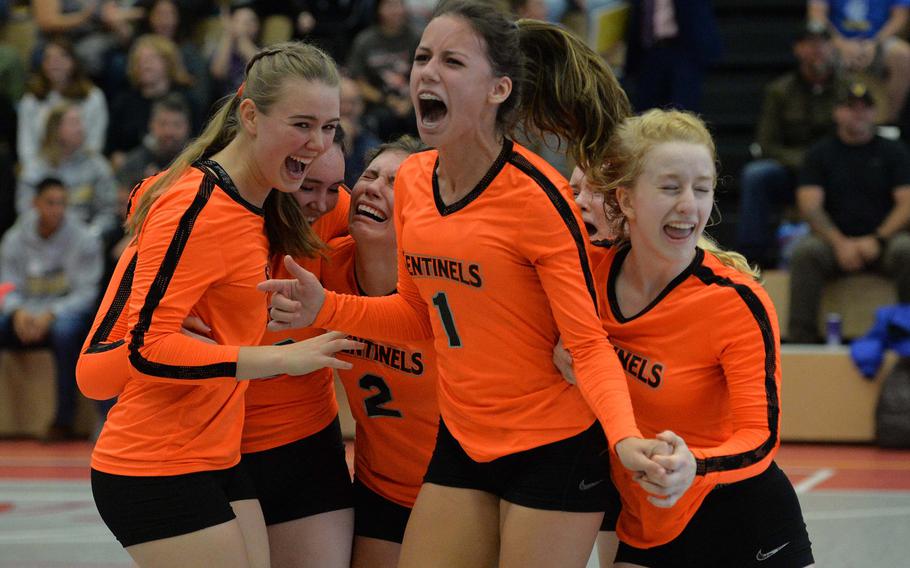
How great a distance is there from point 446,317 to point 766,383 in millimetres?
803

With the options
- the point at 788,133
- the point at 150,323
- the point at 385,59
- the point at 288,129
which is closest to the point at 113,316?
the point at 150,323

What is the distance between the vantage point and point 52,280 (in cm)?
847

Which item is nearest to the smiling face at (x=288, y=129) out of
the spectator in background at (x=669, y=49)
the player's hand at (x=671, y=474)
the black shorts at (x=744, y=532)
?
the player's hand at (x=671, y=474)

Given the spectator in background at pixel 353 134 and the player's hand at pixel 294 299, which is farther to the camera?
the spectator in background at pixel 353 134

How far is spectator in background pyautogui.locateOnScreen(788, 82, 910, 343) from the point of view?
770 centimetres

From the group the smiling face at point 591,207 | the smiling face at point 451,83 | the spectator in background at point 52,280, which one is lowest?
the spectator in background at point 52,280

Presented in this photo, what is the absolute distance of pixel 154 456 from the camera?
3111mm

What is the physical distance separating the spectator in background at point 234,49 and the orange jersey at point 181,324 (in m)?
6.71

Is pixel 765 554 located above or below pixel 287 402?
below

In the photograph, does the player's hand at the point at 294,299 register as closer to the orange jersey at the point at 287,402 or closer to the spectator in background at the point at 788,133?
the orange jersey at the point at 287,402

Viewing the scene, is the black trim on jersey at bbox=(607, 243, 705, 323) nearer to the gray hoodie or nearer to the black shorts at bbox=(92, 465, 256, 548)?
the black shorts at bbox=(92, 465, 256, 548)

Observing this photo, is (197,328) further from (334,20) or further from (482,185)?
(334,20)

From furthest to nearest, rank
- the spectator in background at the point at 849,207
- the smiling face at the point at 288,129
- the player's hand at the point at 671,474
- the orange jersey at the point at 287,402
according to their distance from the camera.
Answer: the spectator in background at the point at 849,207 < the orange jersey at the point at 287,402 < the smiling face at the point at 288,129 < the player's hand at the point at 671,474

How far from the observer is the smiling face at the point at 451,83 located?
10.1 feet
